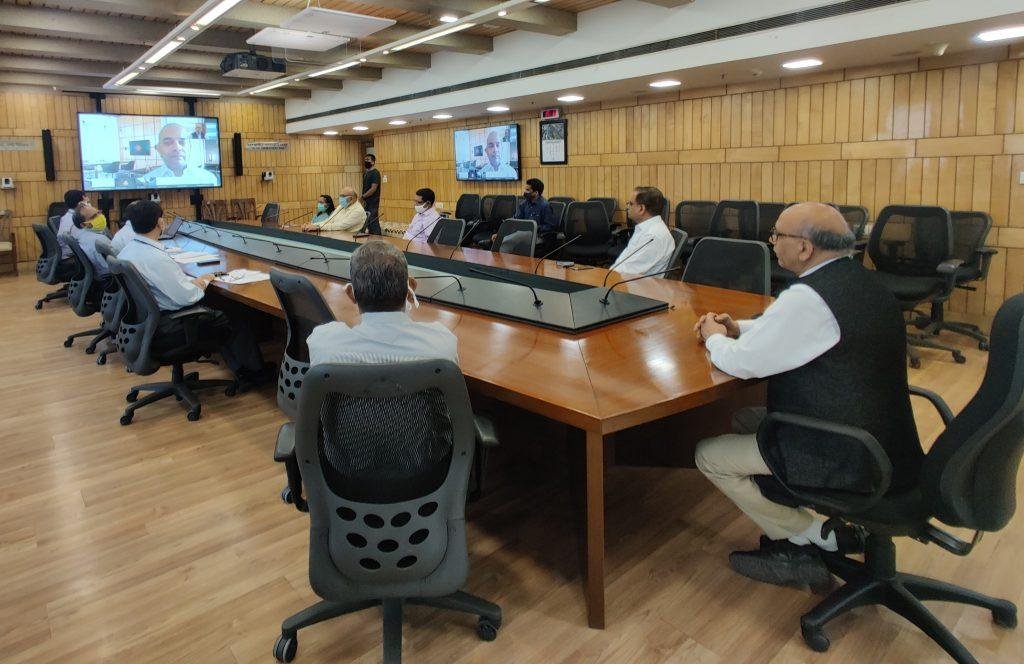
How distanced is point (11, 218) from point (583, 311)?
440 inches

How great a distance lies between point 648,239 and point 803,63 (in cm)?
276

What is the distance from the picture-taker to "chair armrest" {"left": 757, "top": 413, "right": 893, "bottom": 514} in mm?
1690

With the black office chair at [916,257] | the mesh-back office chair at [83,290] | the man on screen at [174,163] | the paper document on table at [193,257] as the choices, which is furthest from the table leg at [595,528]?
the man on screen at [174,163]

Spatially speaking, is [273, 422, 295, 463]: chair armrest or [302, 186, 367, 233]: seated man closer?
[273, 422, 295, 463]: chair armrest

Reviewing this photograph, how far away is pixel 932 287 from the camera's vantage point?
15.1 ft

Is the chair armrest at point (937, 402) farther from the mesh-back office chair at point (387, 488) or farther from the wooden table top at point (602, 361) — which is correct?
the mesh-back office chair at point (387, 488)

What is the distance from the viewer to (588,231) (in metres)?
7.40

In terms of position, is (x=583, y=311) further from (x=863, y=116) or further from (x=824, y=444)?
(x=863, y=116)

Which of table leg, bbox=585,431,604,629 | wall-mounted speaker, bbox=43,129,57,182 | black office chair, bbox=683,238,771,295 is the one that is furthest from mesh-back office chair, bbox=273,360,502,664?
wall-mounted speaker, bbox=43,129,57,182

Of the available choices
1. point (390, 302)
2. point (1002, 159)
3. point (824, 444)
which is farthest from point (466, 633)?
point (1002, 159)

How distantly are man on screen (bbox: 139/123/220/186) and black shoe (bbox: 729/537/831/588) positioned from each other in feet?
39.4

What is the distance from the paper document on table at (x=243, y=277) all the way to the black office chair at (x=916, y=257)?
411cm

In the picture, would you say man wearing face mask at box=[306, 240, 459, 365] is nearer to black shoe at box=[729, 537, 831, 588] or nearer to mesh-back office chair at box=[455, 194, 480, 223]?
black shoe at box=[729, 537, 831, 588]

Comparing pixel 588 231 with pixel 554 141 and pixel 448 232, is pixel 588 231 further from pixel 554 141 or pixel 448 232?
pixel 554 141
